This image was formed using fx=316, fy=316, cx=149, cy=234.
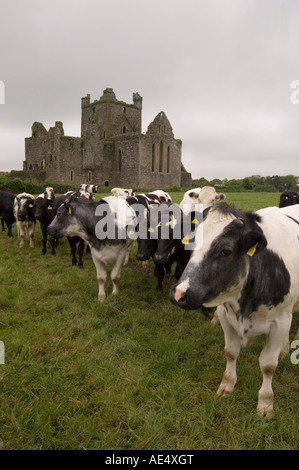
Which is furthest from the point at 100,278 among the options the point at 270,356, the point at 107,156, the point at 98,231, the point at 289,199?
the point at 107,156

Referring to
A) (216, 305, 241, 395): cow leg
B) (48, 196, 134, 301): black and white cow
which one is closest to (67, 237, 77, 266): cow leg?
(48, 196, 134, 301): black and white cow

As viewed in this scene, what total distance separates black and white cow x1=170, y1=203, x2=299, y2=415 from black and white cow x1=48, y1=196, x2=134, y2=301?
3144 mm

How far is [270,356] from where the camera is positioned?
117 inches

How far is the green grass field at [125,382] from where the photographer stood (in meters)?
2.69

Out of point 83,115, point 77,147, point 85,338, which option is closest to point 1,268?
point 85,338

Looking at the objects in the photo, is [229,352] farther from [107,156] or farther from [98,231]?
[107,156]

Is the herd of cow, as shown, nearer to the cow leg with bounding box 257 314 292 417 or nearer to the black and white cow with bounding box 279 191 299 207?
the cow leg with bounding box 257 314 292 417

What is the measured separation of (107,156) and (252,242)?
47.9 meters

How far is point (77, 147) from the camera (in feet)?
152

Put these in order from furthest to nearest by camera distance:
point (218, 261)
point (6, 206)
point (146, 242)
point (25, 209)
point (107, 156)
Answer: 1. point (107, 156)
2. point (6, 206)
3. point (25, 209)
4. point (146, 242)
5. point (218, 261)

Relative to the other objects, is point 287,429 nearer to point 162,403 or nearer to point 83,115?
point 162,403

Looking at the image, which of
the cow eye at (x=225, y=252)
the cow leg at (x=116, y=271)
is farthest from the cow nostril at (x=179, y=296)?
the cow leg at (x=116, y=271)
